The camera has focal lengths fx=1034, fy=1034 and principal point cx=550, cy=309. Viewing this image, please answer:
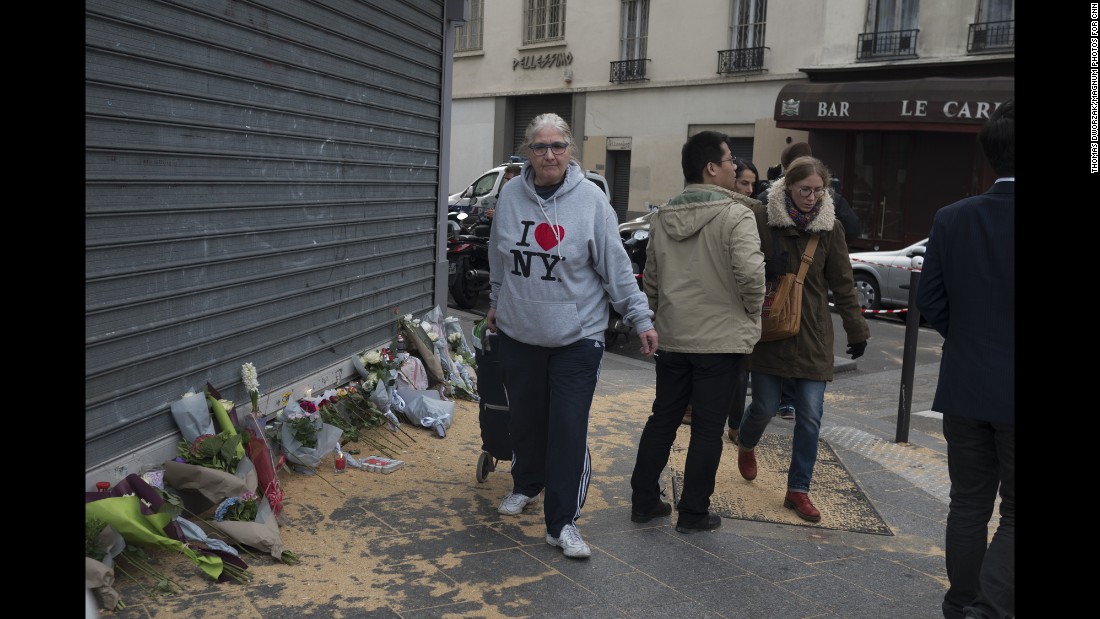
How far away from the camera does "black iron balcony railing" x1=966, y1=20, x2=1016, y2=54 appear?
67.1 feet

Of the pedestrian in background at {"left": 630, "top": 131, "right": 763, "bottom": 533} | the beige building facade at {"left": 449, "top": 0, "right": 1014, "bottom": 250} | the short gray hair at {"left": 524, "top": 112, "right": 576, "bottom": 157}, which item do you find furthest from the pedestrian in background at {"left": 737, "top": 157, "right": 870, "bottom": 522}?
the beige building facade at {"left": 449, "top": 0, "right": 1014, "bottom": 250}

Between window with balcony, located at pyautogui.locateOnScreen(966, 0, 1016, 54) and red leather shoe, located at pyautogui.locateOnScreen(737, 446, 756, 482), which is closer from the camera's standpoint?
red leather shoe, located at pyautogui.locateOnScreen(737, 446, 756, 482)

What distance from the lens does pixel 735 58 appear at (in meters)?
24.9

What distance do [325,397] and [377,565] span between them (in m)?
1.92

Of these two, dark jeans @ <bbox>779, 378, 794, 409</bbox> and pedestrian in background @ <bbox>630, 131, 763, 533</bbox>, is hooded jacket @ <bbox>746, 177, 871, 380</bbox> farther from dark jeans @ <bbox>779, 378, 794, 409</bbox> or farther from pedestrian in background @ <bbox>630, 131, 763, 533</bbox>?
dark jeans @ <bbox>779, 378, 794, 409</bbox>

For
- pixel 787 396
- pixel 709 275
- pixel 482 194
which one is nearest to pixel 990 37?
pixel 482 194

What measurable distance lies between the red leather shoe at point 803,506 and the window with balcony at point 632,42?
23.2 meters

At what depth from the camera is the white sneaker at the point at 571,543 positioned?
4.34 metres

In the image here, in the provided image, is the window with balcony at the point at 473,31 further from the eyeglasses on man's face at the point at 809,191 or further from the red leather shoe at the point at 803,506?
the red leather shoe at the point at 803,506

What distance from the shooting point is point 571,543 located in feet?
14.4

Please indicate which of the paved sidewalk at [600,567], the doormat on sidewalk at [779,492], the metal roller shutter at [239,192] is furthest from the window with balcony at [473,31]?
the paved sidewalk at [600,567]

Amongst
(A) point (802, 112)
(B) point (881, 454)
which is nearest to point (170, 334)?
(B) point (881, 454)

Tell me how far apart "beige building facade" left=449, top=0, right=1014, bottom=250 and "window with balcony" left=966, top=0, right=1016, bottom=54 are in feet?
0.09
